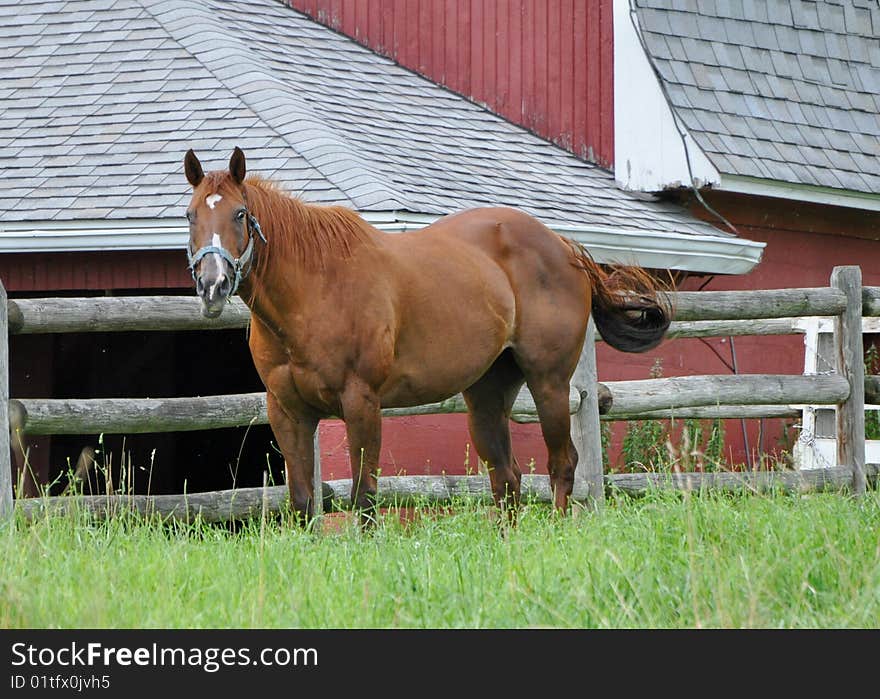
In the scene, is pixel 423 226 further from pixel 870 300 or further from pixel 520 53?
pixel 520 53

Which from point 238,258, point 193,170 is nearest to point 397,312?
point 238,258

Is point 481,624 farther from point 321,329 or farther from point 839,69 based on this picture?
point 839,69

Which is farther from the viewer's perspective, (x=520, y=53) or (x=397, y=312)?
(x=520, y=53)

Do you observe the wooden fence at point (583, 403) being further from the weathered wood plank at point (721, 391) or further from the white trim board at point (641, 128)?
the white trim board at point (641, 128)

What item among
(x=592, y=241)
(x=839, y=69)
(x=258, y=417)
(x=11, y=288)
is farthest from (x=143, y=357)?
(x=839, y=69)

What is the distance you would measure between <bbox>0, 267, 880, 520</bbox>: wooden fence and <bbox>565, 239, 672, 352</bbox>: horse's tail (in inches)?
22.3

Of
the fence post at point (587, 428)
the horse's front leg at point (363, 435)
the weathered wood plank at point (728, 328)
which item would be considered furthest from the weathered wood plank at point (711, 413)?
the horse's front leg at point (363, 435)

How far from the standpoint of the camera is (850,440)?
9406mm

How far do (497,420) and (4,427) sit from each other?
2.55 metres

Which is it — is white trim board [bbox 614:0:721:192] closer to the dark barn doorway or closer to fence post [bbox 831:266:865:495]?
fence post [bbox 831:266:865:495]

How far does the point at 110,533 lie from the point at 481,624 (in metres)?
2.19

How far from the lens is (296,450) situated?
21.1 ft

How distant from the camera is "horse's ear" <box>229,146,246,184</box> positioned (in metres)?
6.00

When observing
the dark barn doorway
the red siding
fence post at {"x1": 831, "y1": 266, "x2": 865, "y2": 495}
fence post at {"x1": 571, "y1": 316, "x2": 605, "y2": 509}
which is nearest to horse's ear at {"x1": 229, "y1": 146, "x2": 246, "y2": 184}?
fence post at {"x1": 571, "y1": 316, "x2": 605, "y2": 509}
